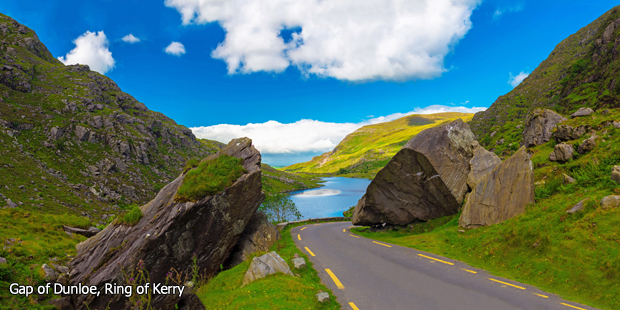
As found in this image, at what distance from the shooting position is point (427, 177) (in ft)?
66.9

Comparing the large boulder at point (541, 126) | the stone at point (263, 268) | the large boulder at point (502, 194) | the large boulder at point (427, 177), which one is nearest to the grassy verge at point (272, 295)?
the stone at point (263, 268)

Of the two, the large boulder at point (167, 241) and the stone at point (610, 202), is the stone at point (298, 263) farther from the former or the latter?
the stone at point (610, 202)

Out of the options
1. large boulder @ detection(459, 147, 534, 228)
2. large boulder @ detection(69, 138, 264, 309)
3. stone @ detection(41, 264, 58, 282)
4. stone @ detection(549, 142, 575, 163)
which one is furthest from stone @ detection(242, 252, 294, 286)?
stone @ detection(549, 142, 575, 163)

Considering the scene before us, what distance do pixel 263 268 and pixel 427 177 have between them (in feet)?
50.5

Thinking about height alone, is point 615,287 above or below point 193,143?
below

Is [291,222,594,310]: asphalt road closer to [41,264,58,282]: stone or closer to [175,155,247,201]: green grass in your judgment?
[175,155,247,201]: green grass

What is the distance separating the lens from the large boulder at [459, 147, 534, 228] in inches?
575

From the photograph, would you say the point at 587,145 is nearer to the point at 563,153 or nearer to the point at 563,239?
the point at 563,153

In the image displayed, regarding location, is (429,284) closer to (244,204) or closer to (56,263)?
(244,204)

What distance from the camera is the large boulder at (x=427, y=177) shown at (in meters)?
19.8

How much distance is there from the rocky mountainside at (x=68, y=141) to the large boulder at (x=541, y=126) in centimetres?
9373

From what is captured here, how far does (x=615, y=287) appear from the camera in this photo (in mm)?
7676

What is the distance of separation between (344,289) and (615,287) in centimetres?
859

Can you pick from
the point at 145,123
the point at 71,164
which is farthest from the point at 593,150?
the point at 145,123
